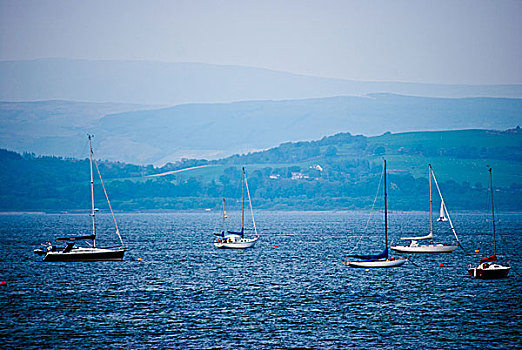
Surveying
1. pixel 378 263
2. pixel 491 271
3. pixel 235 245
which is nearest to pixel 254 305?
pixel 378 263

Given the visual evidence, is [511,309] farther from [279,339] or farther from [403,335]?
[279,339]

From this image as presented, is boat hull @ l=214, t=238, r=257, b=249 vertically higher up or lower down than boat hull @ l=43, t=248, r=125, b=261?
lower down

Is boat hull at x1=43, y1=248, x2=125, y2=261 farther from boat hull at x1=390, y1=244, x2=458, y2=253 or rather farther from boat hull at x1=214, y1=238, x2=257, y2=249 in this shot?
boat hull at x1=390, y1=244, x2=458, y2=253

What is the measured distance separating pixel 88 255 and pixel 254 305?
4599 centimetres

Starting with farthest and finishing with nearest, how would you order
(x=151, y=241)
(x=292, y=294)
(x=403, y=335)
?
(x=151, y=241) → (x=292, y=294) → (x=403, y=335)

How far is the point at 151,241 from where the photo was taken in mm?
176500

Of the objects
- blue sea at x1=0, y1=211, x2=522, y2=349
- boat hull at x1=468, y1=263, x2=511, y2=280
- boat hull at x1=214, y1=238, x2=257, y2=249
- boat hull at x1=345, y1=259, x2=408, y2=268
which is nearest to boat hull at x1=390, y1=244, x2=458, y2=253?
blue sea at x1=0, y1=211, x2=522, y2=349

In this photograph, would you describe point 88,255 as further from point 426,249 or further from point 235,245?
point 426,249

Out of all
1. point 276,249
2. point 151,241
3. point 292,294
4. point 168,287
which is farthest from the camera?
point 151,241

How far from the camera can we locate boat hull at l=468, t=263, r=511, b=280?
299 ft

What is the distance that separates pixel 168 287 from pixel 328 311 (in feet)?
83.6

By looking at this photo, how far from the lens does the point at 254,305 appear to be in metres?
73.4

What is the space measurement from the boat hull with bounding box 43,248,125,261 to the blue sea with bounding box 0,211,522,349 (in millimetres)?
1620

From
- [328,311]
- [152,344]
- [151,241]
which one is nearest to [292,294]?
[328,311]
